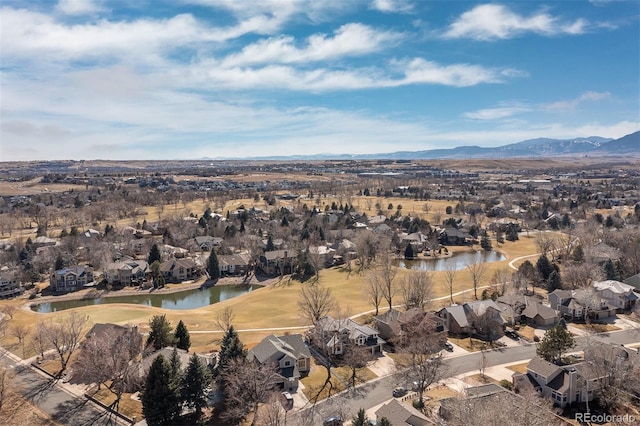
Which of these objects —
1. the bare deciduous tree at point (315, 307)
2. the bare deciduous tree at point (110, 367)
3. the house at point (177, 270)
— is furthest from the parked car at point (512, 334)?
the house at point (177, 270)

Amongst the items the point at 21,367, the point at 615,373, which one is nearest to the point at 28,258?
the point at 21,367

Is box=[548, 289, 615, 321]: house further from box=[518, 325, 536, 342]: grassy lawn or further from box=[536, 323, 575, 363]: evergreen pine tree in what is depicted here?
box=[536, 323, 575, 363]: evergreen pine tree

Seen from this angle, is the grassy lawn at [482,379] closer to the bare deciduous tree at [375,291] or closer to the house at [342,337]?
the house at [342,337]

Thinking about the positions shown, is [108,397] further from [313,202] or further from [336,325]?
[313,202]

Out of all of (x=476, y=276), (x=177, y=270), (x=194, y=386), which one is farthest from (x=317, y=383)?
(x=177, y=270)

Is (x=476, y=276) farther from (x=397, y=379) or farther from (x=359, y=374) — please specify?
(x=359, y=374)

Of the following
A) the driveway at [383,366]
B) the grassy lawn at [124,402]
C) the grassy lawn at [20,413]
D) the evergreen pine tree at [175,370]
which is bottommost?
the driveway at [383,366]
